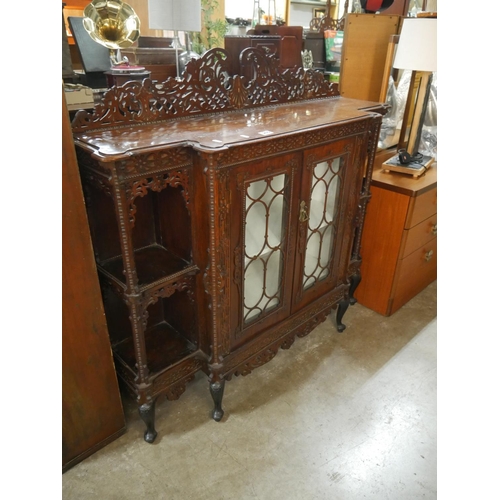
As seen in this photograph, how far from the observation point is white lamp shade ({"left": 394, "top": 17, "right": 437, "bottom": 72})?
1.69 metres

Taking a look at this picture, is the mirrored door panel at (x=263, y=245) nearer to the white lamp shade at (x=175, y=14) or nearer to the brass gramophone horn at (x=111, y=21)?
the white lamp shade at (x=175, y=14)

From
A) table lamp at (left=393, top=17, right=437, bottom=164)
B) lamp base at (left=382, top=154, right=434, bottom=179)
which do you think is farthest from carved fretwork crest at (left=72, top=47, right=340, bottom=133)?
lamp base at (left=382, top=154, right=434, bottom=179)

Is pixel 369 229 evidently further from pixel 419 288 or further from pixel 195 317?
pixel 195 317

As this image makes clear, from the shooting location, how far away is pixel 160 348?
149 centimetres

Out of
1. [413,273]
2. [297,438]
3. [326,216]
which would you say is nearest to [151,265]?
[326,216]

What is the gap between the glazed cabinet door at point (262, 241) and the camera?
124 centimetres

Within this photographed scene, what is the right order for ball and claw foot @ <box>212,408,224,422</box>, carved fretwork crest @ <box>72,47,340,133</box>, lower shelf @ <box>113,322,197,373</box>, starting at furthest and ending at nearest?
ball and claw foot @ <box>212,408,224,422</box>, lower shelf @ <box>113,322,197,373</box>, carved fretwork crest @ <box>72,47,340,133</box>

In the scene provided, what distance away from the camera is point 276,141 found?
1.21 meters

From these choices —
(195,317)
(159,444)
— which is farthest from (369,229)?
(159,444)

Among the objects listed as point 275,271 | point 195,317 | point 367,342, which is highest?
point 275,271

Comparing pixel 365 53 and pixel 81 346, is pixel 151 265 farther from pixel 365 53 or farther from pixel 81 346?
pixel 365 53

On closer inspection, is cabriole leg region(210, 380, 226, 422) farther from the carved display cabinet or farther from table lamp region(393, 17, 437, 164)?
table lamp region(393, 17, 437, 164)

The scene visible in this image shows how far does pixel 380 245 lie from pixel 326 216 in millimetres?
541
